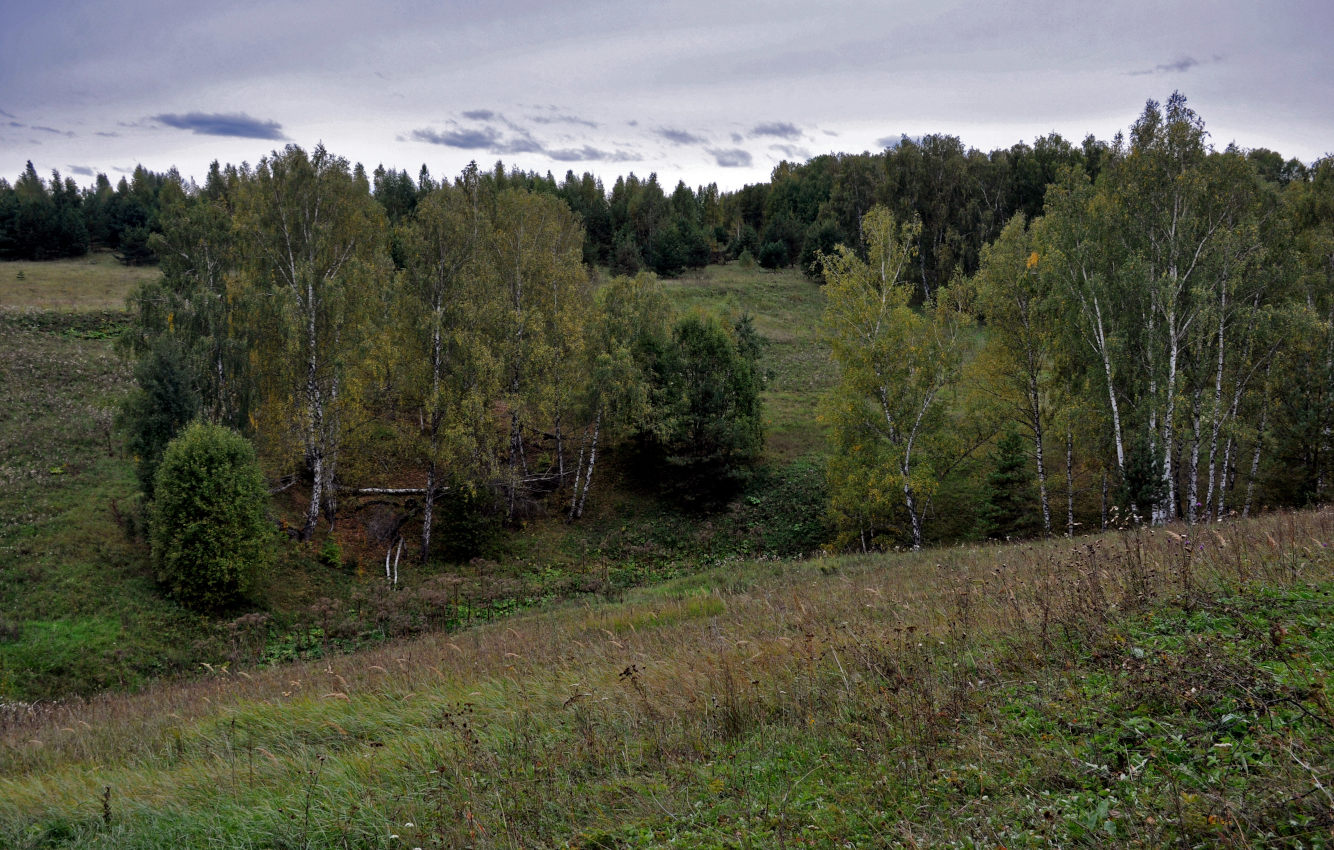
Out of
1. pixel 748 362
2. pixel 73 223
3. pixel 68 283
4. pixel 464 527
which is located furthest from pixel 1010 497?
pixel 73 223

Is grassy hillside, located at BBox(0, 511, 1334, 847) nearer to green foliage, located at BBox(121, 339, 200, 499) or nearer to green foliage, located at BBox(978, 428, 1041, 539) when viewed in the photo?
green foliage, located at BBox(121, 339, 200, 499)

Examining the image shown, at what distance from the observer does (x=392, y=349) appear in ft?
90.2

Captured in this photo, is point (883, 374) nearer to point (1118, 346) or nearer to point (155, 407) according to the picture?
point (1118, 346)

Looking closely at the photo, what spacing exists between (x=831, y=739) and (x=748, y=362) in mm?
31320

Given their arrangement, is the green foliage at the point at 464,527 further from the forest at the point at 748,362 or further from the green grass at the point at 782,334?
the green grass at the point at 782,334

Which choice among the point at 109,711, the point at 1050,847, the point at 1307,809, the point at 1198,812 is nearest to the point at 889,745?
the point at 1050,847

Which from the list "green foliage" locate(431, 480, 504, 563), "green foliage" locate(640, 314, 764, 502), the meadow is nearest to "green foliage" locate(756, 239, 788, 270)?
"green foliage" locate(640, 314, 764, 502)

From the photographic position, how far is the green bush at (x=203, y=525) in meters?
19.9

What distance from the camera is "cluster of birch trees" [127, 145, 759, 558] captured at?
25422mm

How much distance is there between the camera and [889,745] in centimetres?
480

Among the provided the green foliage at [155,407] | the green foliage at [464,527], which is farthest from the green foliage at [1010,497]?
the green foliage at [155,407]

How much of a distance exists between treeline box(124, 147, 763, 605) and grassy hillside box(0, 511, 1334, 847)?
18.1 m

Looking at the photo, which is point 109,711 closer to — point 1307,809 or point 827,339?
point 1307,809

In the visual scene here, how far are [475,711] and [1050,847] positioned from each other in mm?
5598
